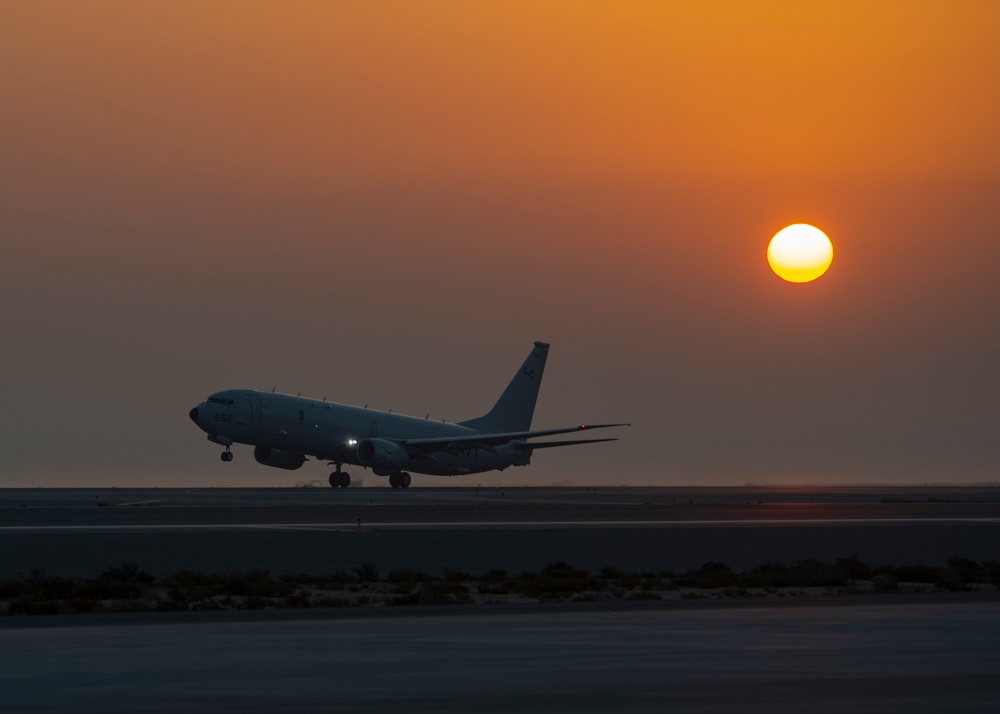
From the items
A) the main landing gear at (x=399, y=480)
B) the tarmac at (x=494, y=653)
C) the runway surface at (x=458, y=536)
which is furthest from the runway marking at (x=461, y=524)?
the main landing gear at (x=399, y=480)

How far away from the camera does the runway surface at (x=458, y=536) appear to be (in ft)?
113

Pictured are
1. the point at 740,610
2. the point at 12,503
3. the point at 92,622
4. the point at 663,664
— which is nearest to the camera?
the point at 663,664

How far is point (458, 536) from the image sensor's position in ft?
139

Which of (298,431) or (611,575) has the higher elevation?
(298,431)

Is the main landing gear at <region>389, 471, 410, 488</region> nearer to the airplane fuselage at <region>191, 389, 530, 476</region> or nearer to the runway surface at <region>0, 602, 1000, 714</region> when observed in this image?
the airplane fuselage at <region>191, 389, 530, 476</region>

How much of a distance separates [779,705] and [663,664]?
2800 mm

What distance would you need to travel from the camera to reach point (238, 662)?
14.6 meters

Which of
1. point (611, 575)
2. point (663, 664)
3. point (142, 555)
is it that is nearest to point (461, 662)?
point (663, 664)

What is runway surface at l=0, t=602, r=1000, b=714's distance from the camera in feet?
39.1

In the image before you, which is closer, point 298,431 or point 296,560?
point 296,560

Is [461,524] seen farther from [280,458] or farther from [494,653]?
[280,458]

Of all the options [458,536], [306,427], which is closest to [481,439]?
[306,427]

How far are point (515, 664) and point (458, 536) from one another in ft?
92.6

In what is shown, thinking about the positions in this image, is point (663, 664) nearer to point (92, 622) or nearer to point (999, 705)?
point (999, 705)
